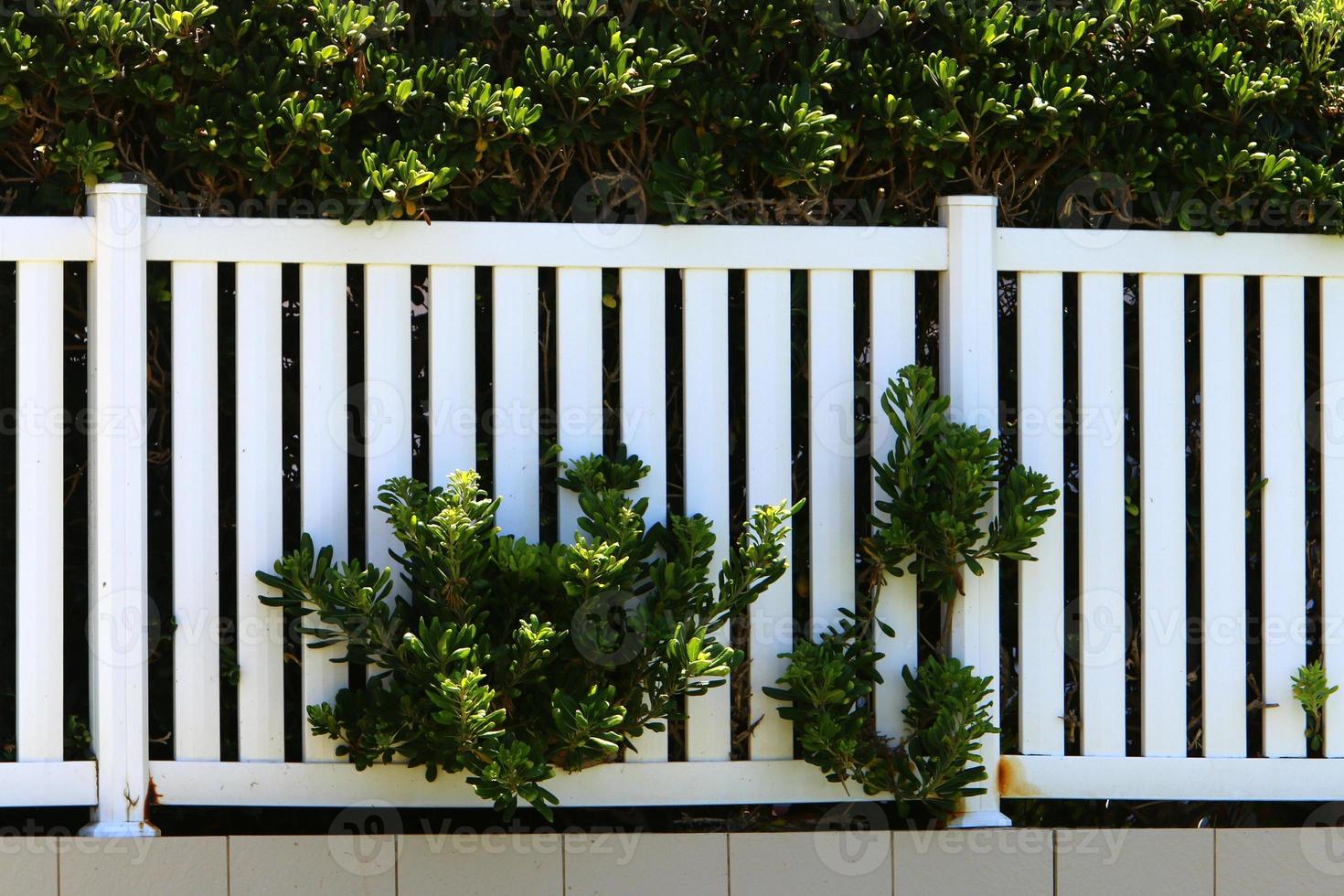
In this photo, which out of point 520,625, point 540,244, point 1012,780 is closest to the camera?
point 520,625

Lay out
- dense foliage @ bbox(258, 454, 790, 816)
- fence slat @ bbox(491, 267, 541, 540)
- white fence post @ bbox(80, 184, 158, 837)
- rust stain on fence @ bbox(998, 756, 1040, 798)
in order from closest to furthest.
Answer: dense foliage @ bbox(258, 454, 790, 816) < white fence post @ bbox(80, 184, 158, 837) < fence slat @ bbox(491, 267, 541, 540) < rust stain on fence @ bbox(998, 756, 1040, 798)

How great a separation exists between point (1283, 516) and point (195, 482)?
8.91 feet

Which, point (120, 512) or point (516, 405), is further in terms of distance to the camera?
point (516, 405)

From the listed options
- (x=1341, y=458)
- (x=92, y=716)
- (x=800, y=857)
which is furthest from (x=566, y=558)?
(x=1341, y=458)

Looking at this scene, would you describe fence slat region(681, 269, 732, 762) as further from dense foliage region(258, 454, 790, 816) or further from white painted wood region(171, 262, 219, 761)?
white painted wood region(171, 262, 219, 761)

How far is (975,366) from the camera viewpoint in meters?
3.32

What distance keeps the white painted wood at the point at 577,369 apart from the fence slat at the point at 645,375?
0.21 ft

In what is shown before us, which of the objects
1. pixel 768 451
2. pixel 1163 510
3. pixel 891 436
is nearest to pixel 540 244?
pixel 768 451

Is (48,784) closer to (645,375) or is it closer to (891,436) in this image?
(645,375)

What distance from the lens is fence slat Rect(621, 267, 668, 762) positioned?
328 cm

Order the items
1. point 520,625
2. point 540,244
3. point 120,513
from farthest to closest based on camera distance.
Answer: point 540,244
point 120,513
point 520,625

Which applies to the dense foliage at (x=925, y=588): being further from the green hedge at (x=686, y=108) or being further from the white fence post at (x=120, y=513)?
the white fence post at (x=120, y=513)

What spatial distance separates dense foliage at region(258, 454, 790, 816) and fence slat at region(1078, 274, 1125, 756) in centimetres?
82

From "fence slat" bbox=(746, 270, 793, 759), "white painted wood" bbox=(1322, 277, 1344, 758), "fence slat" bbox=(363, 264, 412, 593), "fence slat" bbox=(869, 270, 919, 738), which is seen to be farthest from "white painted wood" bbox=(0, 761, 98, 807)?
"white painted wood" bbox=(1322, 277, 1344, 758)
